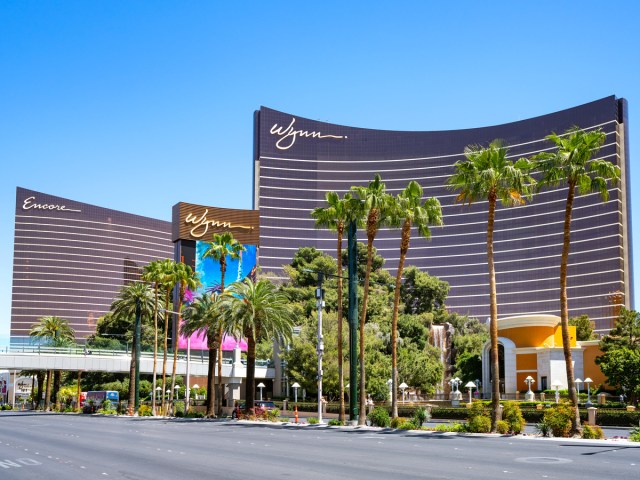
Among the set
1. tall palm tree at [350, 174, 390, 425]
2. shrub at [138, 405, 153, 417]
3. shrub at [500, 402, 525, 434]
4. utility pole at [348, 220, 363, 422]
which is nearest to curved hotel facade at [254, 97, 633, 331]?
shrub at [138, 405, 153, 417]

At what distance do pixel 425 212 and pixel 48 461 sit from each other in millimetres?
29050

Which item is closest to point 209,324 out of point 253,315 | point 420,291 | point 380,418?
point 253,315

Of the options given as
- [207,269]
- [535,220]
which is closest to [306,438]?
[207,269]

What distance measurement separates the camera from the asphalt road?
2155 centimetres

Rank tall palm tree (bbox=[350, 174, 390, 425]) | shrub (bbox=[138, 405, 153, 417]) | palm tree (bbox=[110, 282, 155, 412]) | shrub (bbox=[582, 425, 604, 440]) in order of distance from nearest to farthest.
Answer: shrub (bbox=[582, 425, 604, 440]) → tall palm tree (bbox=[350, 174, 390, 425]) → shrub (bbox=[138, 405, 153, 417]) → palm tree (bbox=[110, 282, 155, 412])

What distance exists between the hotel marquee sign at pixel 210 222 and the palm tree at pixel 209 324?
5769 centimetres

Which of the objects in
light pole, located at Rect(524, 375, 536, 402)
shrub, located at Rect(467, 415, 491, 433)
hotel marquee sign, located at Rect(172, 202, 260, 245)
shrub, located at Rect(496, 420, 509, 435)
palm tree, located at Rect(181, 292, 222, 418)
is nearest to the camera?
shrub, located at Rect(496, 420, 509, 435)

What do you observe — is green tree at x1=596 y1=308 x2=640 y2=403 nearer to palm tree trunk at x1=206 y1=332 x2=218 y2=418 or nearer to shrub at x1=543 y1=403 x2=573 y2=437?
shrub at x1=543 y1=403 x2=573 y2=437

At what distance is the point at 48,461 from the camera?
26.4 m

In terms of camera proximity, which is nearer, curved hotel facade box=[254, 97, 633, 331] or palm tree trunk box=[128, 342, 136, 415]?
palm tree trunk box=[128, 342, 136, 415]

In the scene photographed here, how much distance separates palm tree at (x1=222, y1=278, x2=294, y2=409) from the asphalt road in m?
17.6

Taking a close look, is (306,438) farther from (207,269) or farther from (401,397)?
(207,269)

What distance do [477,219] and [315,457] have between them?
16565 cm

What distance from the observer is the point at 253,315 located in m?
56.1
